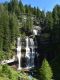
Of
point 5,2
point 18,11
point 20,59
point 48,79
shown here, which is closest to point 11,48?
point 20,59

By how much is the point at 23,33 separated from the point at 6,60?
26.8 metres

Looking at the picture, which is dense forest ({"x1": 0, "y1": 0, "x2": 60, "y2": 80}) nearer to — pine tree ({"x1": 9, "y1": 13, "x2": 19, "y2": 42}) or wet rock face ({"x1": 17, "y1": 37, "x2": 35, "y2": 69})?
pine tree ({"x1": 9, "y1": 13, "x2": 19, "y2": 42})

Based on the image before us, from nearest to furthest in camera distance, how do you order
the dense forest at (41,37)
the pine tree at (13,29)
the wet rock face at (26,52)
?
1. the dense forest at (41,37)
2. the wet rock face at (26,52)
3. the pine tree at (13,29)

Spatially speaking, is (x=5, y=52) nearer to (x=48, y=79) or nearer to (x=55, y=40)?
(x=55, y=40)

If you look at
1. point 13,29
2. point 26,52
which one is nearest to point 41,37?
point 26,52

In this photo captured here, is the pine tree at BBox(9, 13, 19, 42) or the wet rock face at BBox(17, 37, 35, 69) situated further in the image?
the pine tree at BBox(9, 13, 19, 42)

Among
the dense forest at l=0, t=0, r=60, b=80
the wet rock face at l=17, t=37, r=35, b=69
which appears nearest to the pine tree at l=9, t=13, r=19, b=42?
the dense forest at l=0, t=0, r=60, b=80

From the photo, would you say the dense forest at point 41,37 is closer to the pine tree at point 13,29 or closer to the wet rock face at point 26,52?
the pine tree at point 13,29

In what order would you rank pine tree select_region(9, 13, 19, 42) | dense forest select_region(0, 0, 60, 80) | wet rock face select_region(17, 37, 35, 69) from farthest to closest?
pine tree select_region(9, 13, 19, 42), wet rock face select_region(17, 37, 35, 69), dense forest select_region(0, 0, 60, 80)

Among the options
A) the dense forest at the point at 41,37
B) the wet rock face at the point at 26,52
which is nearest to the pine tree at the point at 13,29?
the dense forest at the point at 41,37

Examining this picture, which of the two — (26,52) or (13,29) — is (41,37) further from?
(13,29)

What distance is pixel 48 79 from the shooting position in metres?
68.2

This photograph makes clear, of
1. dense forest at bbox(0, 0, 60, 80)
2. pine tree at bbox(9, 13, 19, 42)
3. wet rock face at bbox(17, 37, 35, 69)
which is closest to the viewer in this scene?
dense forest at bbox(0, 0, 60, 80)

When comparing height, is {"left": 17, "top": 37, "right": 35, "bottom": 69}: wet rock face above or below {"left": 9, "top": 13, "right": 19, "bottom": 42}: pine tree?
below
